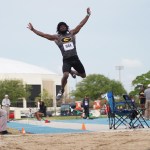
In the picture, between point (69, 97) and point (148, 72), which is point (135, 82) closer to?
point (148, 72)

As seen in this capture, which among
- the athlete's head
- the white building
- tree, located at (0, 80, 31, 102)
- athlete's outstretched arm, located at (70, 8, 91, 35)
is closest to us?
the athlete's head

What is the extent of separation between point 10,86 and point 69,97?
23465 mm

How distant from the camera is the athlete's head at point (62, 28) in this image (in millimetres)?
10162

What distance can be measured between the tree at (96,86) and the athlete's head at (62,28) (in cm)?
8083

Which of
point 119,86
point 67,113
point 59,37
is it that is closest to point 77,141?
point 59,37

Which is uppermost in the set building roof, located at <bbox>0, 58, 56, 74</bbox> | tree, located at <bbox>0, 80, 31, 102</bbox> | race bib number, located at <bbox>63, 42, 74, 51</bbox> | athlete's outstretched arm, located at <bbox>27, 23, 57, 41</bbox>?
building roof, located at <bbox>0, 58, 56, 74</bbox>

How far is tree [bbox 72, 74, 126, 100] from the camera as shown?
91.9 meters

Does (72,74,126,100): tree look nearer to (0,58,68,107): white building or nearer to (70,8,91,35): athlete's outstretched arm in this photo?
(0,58,68,107): white building

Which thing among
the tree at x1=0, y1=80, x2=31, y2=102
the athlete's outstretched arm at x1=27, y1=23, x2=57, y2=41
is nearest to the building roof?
the tree at x1=0, y1=80, x2=31, y2=102

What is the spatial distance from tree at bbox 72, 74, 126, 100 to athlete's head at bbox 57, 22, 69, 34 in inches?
3182

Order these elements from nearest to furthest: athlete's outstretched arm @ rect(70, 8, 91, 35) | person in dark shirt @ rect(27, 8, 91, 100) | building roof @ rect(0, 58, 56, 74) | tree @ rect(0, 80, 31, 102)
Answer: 1. person in dark shirt @ rect(27, 8, 91, 100)
2. athlete's outstretched arm @ rect(70, 8, 91, 35)
3. tree @ rect(0, 80, 31, 102)
4. building roof @ rect(0, 58, 56, 74)

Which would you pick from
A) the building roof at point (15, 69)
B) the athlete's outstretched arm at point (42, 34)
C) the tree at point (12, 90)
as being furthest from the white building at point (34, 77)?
the athlete's outstretched arm at point (42, 34)

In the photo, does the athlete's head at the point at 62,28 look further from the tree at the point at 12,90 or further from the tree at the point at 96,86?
the tree at the point at 96,86

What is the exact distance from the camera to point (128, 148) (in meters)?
8.77
